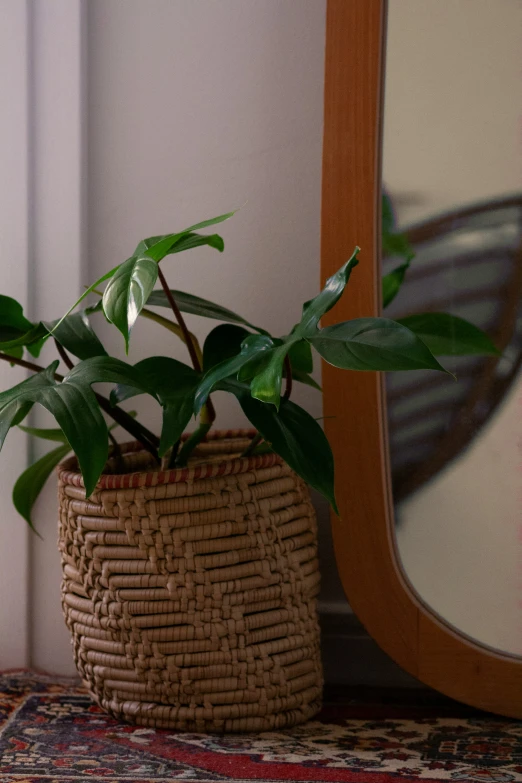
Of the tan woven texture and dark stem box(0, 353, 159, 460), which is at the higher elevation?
dark stem box(0, 353, 159, 460)

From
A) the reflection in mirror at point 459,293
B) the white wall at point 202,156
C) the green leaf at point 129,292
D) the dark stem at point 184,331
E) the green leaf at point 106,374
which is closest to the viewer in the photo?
the green leaf at point 129,292

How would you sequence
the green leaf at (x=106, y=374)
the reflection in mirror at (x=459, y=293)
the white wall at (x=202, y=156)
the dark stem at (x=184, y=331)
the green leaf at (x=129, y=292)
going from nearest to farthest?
the green leaf at (x=129, y=292)
the green leaf at (x=106, y=374)
the dark stem at (x=184, y=331)
the reflection in mirror at (x=459, y=293)
the white wall at (x=202, y=156)

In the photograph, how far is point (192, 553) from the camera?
3.03 ft

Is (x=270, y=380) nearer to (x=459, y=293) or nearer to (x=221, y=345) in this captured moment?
(x=221, y=345)

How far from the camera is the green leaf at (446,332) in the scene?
1.10m

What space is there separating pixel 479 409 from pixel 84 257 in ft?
2.08

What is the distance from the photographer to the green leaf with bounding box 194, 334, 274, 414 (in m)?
0.78

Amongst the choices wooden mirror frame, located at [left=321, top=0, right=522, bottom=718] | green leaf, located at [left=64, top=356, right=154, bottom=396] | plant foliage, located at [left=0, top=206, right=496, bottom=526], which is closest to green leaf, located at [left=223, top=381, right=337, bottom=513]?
plant foliage, located at [left=0, top=206, right=496, bottom=526]

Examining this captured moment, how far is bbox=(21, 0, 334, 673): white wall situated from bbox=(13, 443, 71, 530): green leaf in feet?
0.33

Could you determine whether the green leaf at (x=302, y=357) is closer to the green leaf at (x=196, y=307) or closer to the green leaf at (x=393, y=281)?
the green leaf at (x=196, y=307)

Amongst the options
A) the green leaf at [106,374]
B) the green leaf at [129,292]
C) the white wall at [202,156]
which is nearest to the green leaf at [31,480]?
the white wall at [202,156]

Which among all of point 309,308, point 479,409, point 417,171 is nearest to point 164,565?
point 309,308

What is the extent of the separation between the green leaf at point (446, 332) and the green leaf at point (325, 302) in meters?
0.32

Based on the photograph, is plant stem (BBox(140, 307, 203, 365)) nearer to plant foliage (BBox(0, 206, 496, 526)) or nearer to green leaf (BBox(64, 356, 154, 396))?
plant foliage (BBox(0, 206, 496, 526))
